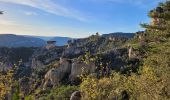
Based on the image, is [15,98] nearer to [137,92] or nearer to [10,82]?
[10,82]

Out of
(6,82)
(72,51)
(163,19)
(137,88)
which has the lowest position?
(72,51)

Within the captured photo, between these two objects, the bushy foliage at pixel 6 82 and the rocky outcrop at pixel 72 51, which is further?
the rocky outcrop at pixel 72 51

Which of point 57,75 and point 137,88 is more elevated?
point 137,88

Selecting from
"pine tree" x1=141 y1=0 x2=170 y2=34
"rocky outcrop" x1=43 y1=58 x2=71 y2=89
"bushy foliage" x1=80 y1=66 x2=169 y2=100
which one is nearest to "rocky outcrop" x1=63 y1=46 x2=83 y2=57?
"rocky outcrop" x1=43 y1=58 x2=71 y2=89

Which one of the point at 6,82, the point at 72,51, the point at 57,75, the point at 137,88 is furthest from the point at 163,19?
the point at 72,51

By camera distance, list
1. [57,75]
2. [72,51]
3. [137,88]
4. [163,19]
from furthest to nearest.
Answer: [72,51]
[57,75]
[163,19]
[137,88]

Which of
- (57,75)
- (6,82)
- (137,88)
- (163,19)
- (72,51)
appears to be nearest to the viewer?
(6,82)

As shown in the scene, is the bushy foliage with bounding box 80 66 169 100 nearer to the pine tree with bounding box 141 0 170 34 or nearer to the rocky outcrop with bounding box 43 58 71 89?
the pine tree with bounding box 141 0 170 34

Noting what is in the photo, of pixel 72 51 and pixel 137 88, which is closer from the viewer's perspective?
pixel 137 88

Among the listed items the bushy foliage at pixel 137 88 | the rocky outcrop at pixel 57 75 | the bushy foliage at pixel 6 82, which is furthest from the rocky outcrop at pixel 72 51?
the bushy foliage at pixel 6 82

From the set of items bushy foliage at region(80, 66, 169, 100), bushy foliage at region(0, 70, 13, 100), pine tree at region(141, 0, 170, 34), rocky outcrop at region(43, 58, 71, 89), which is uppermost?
pine tree at region(141, 0, 170, 34)

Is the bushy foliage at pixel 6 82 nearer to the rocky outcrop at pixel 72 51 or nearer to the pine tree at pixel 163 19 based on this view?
the pine tree at pixel 163 19

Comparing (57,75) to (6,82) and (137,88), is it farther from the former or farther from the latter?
(6,82)

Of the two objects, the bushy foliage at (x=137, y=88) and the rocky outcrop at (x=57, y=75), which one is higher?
the bushy foliage at (x=137, y=88)
